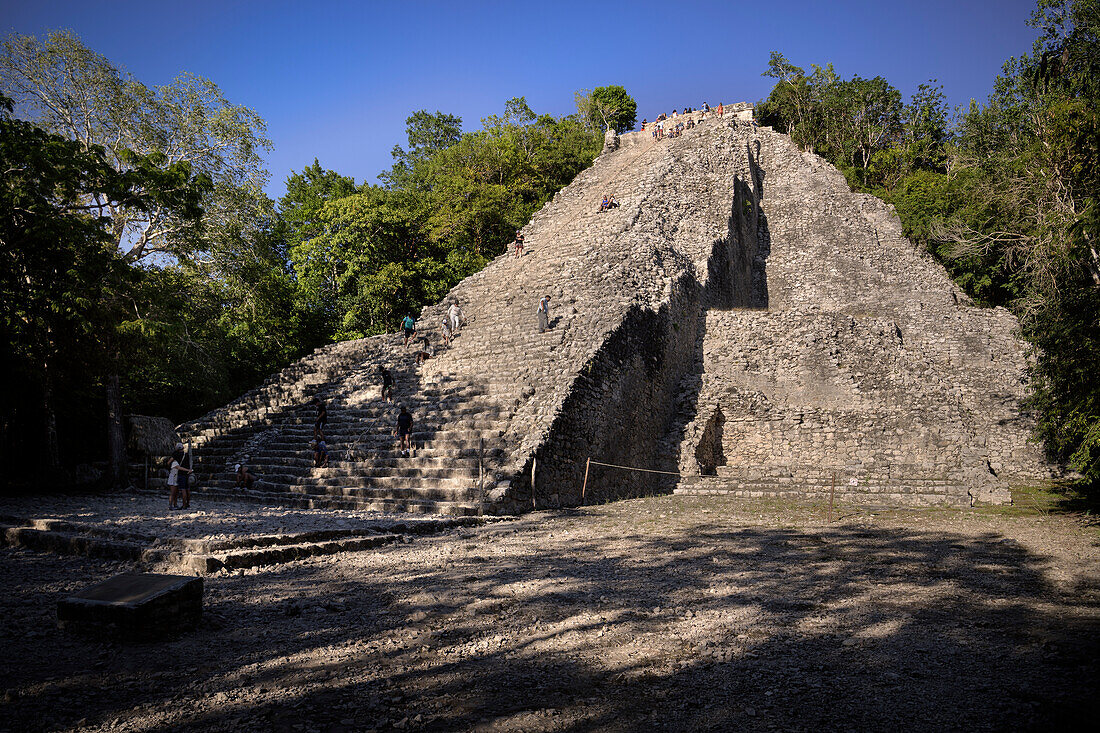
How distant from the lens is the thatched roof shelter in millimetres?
14891

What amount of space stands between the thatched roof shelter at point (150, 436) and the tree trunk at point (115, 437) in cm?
86

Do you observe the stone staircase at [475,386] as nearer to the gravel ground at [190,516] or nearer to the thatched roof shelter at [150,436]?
the thatched roof shelter at [150,436]

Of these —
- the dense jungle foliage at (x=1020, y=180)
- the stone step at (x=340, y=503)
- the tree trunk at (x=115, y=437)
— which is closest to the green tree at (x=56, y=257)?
the tree trunk at (x=115, y=437)

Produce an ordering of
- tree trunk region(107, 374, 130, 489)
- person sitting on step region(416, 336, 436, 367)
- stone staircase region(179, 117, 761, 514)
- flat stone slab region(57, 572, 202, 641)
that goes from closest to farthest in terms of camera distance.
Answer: flat stone slab region(57, 572, 202, 641) → stone staircase region(179, 117, 761, 514) → tree trunk region(107, 374, 130, 489) → person sitting on step region(416, 336, 436, 367)

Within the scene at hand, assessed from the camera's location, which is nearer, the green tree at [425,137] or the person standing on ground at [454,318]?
the person standing on ground at [454,318]

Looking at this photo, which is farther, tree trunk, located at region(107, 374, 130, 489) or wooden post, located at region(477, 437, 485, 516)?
tree trunk, located at region(107, 374, 130, 489)

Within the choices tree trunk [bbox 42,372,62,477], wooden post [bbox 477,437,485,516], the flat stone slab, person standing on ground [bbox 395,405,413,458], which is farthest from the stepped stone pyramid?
the flat stone slab

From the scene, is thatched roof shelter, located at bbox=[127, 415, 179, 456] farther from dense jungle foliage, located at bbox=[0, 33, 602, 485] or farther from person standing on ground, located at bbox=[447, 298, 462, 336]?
person standing on ground, located at bbox=[447, 298, 462, 336]

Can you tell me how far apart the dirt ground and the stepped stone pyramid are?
4127mm

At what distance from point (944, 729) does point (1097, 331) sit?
868 centimetres

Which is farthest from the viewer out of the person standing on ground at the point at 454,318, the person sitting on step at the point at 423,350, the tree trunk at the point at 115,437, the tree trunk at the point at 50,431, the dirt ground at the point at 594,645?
the person standing on ground at the point at 454,318

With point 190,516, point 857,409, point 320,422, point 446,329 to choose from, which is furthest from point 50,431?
point 857,409

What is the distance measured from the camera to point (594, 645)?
14.0ft

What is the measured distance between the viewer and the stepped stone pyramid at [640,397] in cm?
1134
